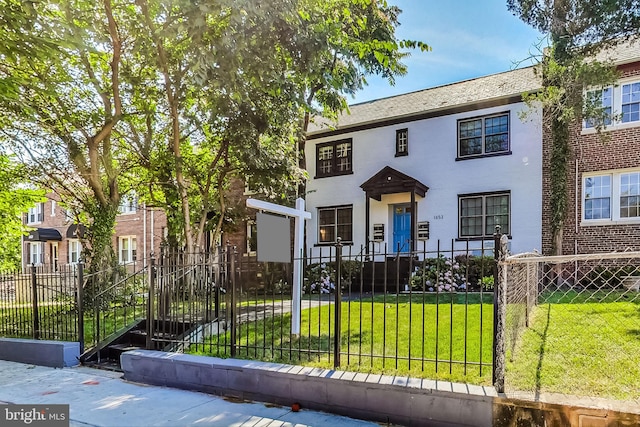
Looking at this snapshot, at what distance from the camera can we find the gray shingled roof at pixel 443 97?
15.0 meters

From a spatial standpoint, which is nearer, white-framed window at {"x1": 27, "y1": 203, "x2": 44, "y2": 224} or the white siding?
the white siding

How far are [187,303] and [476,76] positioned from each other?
14.9m

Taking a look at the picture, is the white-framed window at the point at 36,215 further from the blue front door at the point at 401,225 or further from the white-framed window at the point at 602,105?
the white-framed window at the point at 602,105

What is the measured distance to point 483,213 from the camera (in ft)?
49.7

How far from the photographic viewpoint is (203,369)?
5.53 m

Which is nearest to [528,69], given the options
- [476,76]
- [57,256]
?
[476,76]

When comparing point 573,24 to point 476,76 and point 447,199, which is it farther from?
point 447,199

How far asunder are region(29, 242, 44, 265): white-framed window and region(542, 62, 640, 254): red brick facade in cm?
3104

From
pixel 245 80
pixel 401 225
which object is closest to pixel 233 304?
pixel 245 80

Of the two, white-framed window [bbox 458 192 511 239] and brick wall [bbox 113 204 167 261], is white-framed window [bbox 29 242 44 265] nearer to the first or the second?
brick wall [bbox 113 204 167 261]

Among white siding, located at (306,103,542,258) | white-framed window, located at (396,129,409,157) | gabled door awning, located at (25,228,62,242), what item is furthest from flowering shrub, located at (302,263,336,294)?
gabled door awning, located at (25,228,62,242)

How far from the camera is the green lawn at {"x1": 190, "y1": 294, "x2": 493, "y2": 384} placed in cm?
477

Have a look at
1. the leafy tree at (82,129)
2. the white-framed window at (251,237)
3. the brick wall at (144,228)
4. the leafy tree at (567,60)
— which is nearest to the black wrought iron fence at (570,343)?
the leafy tree at (567,60)

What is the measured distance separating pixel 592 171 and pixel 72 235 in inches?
1065
